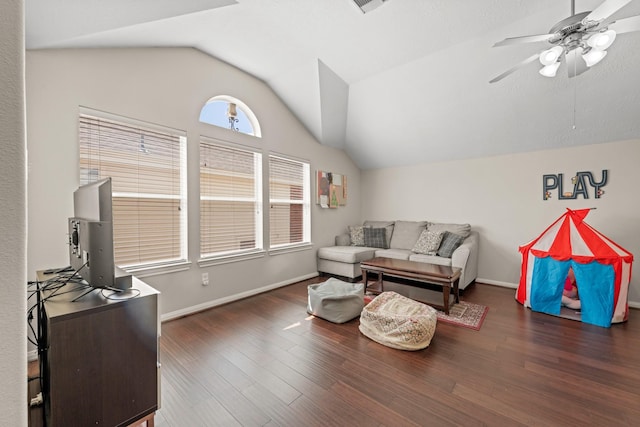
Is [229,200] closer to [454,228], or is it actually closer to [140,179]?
[140,179]

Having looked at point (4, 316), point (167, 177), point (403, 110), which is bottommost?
point (4, 316)

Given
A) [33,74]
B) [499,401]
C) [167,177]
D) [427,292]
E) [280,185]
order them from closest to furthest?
1. [499,401]
2. [33,74]
3. [167,177]
4. [427,292]
5. [280,185]

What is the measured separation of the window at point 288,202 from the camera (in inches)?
152

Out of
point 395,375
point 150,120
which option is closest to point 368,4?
point 150,120

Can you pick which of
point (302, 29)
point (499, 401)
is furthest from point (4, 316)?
point (302, 29)

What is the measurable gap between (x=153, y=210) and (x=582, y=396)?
146 inches

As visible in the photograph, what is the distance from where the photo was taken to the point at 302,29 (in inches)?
102

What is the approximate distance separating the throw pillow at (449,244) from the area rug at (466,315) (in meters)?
0.80

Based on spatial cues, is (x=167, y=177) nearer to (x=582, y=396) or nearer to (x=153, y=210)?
(x=153, y=210)

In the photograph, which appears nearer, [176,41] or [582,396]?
[582,396]

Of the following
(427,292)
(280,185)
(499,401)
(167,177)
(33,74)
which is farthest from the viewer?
(280,185)

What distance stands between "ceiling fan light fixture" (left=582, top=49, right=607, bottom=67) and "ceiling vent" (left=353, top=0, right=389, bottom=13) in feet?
5.28

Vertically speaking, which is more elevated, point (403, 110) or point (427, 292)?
point (403, 110)

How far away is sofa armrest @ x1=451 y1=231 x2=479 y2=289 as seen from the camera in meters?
3.43
